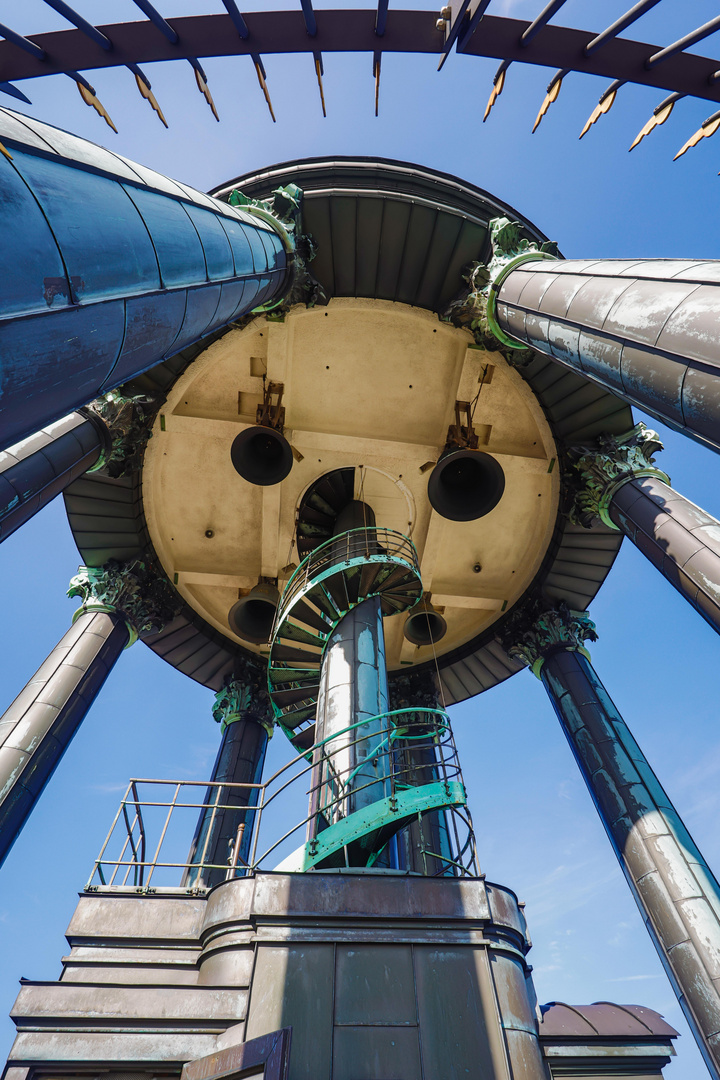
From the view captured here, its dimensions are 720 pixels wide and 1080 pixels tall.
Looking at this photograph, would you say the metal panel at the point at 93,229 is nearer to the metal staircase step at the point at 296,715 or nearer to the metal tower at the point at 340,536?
the metal tower at the point at 340,536

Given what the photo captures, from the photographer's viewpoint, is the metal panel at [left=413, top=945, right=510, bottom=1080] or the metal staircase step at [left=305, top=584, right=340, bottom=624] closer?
the metal panel at [left=413, top=945, right=510, bottom=1080]

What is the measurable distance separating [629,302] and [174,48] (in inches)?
177

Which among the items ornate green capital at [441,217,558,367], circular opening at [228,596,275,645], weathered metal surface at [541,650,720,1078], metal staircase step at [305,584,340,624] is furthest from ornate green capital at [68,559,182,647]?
weathered metal surface at [541,650,720,1078]

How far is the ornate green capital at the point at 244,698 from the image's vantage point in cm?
1734

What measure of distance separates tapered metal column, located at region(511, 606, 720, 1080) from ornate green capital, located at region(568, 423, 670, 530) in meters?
4.16

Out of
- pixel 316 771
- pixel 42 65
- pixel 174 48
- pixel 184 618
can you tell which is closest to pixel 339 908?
pixel 316 771

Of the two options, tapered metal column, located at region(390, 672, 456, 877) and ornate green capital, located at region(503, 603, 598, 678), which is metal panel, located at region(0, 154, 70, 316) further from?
ornate green capital, located at region(503, 603, 598, 678)

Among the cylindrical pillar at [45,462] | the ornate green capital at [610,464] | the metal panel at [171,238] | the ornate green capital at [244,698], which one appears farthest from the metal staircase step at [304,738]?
the metal panel at [171,238]

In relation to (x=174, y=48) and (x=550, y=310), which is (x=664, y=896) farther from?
(x=174, y=48)

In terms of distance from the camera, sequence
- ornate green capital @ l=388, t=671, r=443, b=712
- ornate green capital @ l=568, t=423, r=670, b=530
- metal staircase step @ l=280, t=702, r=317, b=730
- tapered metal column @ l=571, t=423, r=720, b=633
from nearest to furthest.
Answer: tapered metal column @ l=571, t=423, r=720, b=633
ornate green capital @ l=568, t=423, r=670, b=530
metal staircase step @ l=280, t=702, r=317, b=730
ornate green capital @ l=388, t=671, r=443, b=712

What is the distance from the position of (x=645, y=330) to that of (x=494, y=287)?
5.72 metres

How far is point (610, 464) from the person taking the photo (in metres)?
12.5

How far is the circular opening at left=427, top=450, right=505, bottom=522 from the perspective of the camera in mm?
15789

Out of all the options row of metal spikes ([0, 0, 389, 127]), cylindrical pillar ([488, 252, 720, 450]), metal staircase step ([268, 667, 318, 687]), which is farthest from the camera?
metal staircase step ([268, 667, 318, 687])
